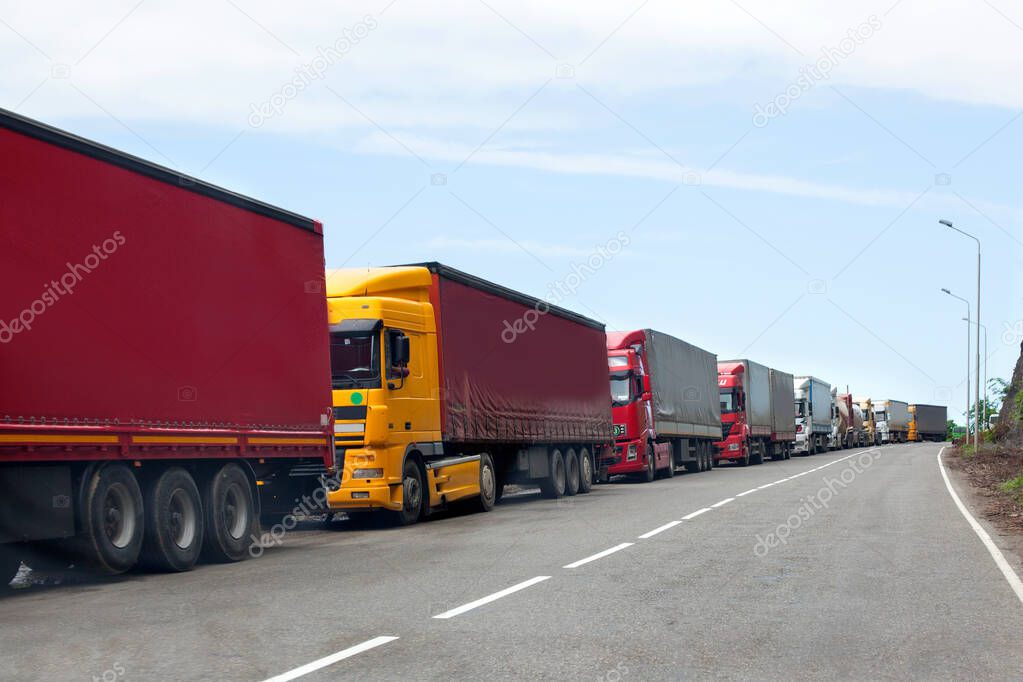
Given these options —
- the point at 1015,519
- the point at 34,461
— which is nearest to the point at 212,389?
the point at 34,461

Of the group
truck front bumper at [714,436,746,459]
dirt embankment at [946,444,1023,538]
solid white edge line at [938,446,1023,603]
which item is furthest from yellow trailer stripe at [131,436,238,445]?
truck front bumper at [714,436,746,459]

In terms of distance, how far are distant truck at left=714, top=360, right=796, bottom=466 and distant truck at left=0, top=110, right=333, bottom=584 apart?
32530mm

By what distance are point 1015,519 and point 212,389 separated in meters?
11.0

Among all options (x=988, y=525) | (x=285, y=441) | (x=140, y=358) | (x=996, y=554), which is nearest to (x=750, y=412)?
(x=988, y=525)

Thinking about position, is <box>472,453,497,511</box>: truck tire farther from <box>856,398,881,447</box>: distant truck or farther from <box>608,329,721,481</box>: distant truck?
<box>856,398,881,447</box>: distant truck

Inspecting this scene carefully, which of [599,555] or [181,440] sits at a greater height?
[181,440]

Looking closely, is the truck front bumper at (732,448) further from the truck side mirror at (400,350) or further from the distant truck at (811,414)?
the truck side mirror at (400,350)

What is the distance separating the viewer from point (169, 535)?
12234 millimetres

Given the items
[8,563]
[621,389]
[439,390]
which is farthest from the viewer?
[621,389]

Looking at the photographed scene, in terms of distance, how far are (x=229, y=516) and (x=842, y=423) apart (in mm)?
64652

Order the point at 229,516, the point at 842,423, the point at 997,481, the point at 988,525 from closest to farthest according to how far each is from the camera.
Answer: the point at 229,516 → the point at 988,525 → the point at 997,481 → the point at 842,423

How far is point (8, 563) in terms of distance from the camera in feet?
37.4

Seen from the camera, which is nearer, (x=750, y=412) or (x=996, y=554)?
(x=996, y=554)

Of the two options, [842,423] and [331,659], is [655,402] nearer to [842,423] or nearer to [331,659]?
[331,659]
